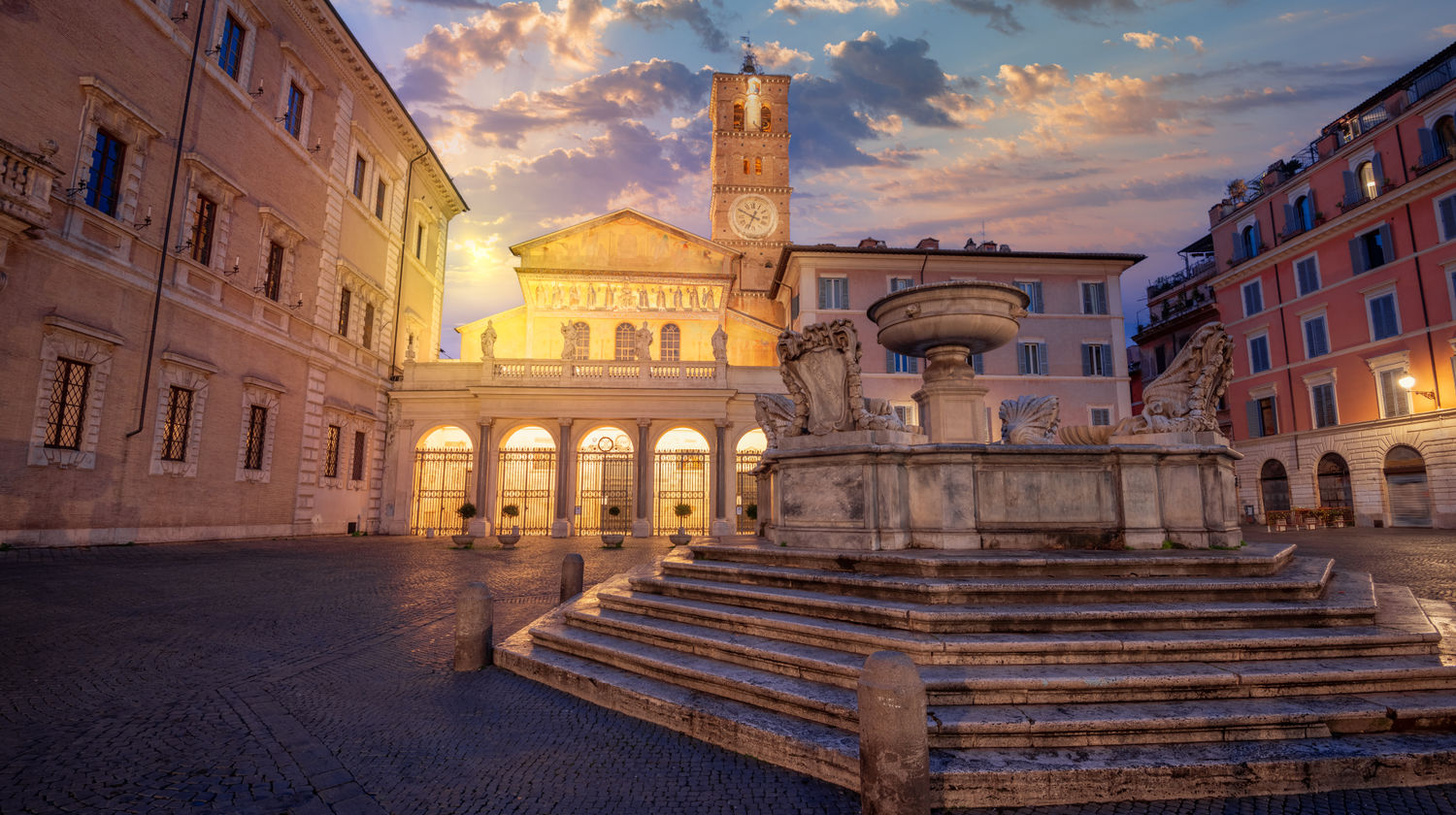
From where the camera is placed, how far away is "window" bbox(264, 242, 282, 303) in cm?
1855

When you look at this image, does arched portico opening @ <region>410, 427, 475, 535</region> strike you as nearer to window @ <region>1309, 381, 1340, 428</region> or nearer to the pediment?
the pediment

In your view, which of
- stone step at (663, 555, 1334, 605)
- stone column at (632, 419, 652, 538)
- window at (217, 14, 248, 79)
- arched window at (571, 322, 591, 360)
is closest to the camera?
stone step at (663, 555, 1334, 605)

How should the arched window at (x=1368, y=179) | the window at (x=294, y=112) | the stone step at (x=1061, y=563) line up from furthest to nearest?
the arched window at (x=1368, y=179) → the window at (x=294, y=112) → the stone step at (x=1061, y=563)

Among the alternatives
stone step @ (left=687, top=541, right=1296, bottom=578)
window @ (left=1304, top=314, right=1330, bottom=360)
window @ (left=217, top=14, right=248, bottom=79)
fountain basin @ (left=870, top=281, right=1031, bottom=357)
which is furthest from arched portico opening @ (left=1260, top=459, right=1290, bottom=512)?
window @ (left=217, top=14, right=248, bottom=79)

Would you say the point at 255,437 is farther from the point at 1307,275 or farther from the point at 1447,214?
the point at 1307,275

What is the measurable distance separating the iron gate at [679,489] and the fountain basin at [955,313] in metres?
17.1

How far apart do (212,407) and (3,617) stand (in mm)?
10530

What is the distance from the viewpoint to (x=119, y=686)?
4.98m

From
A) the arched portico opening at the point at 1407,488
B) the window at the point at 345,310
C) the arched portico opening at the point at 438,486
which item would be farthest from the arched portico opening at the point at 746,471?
the arched portico opening at the point at 1407,488

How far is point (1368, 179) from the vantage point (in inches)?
1016

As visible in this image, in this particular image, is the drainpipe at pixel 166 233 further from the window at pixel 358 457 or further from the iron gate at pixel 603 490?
the iron gate at pixel 603 490

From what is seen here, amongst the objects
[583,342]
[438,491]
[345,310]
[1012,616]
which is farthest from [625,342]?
[1012,616]

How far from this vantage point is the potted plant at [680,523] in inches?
766

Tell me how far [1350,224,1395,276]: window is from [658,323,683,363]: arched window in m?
27.4
